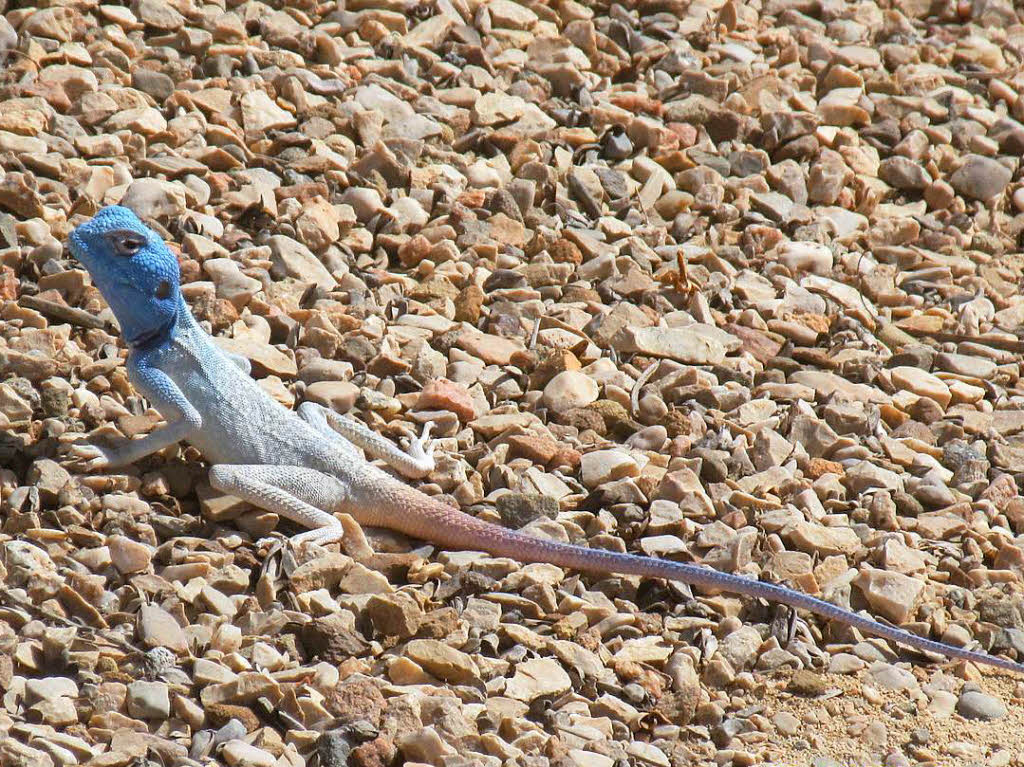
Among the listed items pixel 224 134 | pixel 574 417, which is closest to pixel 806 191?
pixel 574 417

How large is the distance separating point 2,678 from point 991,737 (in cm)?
338

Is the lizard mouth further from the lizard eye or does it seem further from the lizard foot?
the lizard foot

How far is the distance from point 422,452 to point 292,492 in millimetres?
609

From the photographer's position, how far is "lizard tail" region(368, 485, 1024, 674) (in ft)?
17.0

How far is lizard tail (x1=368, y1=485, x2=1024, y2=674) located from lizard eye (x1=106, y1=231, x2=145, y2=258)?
53.8 inches

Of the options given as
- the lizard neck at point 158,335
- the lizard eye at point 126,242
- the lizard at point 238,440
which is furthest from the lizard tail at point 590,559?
the lizard eye at point 126,242

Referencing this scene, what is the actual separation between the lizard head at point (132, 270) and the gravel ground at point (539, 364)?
0.46m

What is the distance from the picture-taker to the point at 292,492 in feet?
18.4

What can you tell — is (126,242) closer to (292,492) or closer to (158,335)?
(158,335)

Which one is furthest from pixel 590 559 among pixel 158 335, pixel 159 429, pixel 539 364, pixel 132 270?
pixel 132 270

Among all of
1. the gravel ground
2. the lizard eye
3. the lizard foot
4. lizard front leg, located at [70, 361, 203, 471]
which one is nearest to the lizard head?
the lizard eye

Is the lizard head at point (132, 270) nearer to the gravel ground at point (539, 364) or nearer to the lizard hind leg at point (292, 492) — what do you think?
the gravel ground at point (539, 364)

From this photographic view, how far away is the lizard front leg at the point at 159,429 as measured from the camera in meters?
5.55

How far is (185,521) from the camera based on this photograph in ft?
17.9
